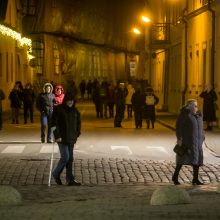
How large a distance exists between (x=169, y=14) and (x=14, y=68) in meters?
10.6

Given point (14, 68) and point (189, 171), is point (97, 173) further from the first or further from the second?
point (14, 68)

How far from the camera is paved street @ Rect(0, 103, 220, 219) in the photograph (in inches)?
420

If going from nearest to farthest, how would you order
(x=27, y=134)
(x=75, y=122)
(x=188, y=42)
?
(x=75, y=122) → (x=27, y=134) → (x=188, y=42)

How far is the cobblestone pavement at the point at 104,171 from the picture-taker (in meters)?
15.8

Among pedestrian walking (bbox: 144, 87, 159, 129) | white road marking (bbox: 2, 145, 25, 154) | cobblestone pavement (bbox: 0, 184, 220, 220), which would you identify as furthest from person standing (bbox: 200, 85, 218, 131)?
cobblestone pavement (bbox: 0, 184, 220, 220)

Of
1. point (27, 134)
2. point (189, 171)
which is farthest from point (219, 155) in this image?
point (27, 134)

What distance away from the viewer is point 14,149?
22.3 meters

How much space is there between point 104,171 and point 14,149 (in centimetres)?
574

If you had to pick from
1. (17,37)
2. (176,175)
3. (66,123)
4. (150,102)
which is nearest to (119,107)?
(150,102)

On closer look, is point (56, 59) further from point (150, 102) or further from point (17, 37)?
point (150, 102)

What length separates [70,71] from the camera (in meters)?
72.1

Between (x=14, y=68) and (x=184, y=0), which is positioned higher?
(x=184, y=0)

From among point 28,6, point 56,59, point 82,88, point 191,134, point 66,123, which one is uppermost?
point 28,6

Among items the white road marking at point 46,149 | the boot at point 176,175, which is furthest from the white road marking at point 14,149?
the boot at point 176,175
